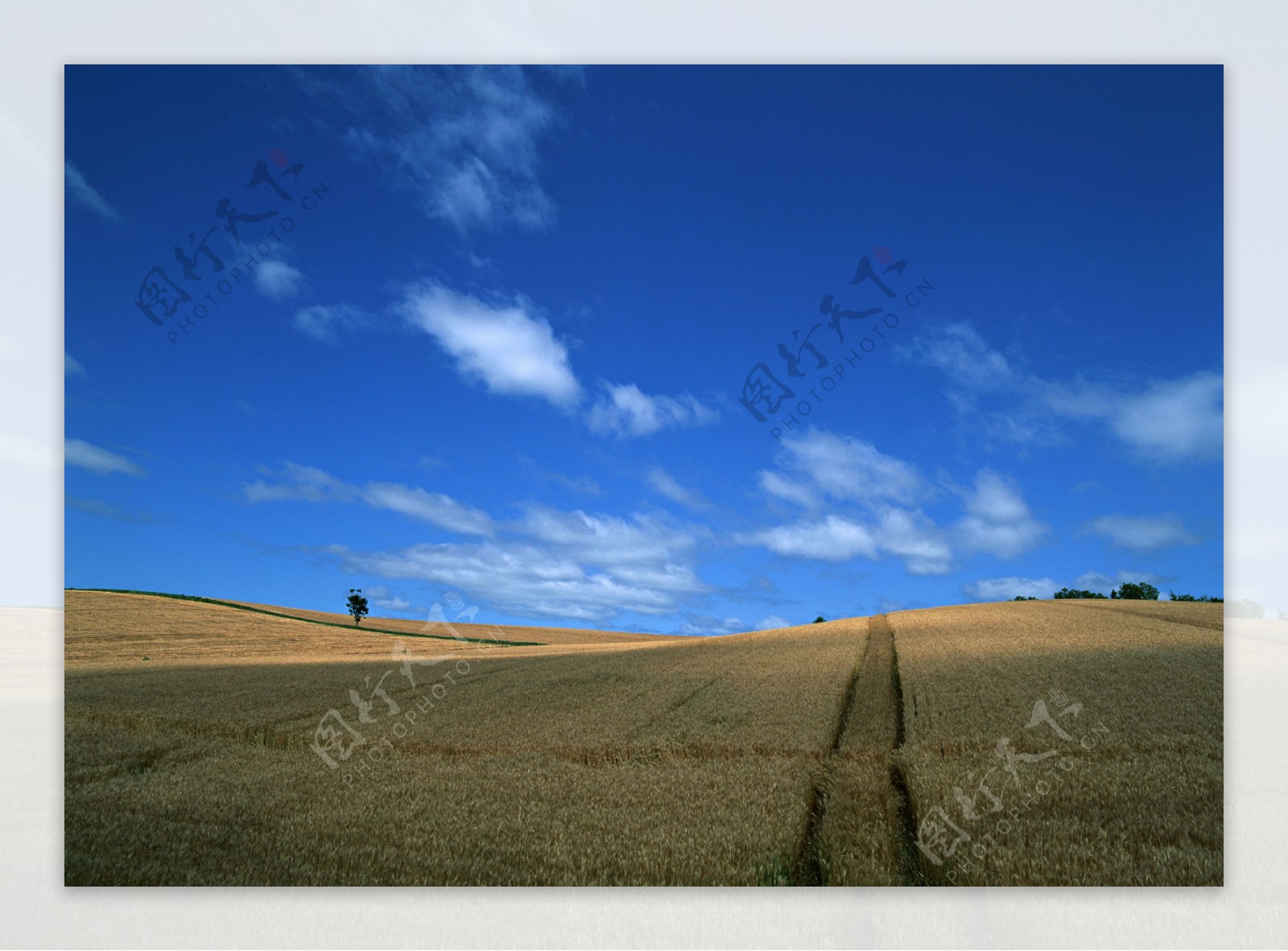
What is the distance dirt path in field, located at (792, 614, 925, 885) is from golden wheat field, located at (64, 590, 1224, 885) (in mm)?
42

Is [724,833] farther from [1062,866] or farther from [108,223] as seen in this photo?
[108,223]

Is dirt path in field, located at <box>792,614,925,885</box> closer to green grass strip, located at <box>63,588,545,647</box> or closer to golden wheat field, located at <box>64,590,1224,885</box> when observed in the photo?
golden wheat field, located at <box>64,590,1224,885</box>

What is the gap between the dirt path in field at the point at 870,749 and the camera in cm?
803

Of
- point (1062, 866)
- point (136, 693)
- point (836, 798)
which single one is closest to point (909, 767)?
point (836, 798)

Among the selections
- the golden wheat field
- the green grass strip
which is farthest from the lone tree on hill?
the golden wheat field

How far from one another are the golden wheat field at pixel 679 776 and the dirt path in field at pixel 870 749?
0.14ft

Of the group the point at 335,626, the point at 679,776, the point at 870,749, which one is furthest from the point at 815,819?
the point at 335,626

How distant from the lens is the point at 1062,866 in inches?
308

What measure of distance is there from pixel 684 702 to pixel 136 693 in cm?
1364

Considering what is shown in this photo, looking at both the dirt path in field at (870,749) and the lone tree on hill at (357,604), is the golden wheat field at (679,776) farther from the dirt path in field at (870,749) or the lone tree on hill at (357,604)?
the lone tree on hill at (357,604)

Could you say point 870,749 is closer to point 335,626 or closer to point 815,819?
point 815,819

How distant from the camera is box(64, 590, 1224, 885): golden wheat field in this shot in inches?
318

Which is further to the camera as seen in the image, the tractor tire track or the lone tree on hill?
the lone tree on hill

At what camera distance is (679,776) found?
34.7 feet
